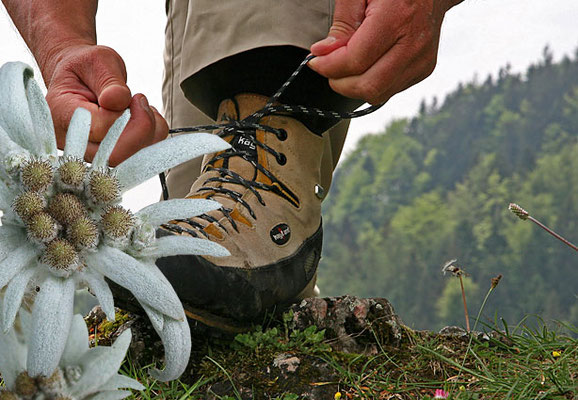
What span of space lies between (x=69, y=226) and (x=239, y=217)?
49.5 inches

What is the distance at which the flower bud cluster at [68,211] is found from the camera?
3.14 feet

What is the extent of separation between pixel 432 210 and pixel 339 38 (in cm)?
8781

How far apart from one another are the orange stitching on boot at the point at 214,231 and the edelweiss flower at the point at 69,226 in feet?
→ 3.35

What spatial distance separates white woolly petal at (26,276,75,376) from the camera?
965mm

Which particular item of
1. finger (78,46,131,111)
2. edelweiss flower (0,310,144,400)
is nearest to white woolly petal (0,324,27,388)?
edelweiss flower (0,310,144,400)

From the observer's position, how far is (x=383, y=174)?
96938 mm

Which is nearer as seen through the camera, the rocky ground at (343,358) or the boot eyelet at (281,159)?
the rocky ground at (343,358)

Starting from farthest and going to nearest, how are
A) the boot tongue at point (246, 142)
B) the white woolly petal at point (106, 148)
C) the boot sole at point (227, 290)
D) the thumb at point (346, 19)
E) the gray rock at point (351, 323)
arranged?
the boot tongue at point (246, 142), the gray rock at point (351, 323), the thumb at point (346, 19), the boot sole at point (227, 290), the white woolly petal at point (106, 148)

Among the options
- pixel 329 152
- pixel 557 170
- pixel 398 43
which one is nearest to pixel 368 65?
pixel 398 43

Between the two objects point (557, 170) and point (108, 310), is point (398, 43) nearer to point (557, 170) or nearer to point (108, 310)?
point (108, 310)

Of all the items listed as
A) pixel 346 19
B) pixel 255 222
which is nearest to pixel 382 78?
pixel 346 19

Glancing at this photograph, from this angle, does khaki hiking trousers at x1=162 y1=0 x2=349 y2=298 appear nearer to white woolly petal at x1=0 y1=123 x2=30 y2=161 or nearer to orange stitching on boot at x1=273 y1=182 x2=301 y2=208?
orange stitching on boot at x1=273 y1=182 x2=301 y2=208

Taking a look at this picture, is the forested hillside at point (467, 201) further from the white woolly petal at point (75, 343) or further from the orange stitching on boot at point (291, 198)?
the white woolly petal at point (75, 343)

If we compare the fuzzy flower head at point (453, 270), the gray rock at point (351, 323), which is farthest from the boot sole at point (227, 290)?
the fuzzy flower head at point (453, 270)
